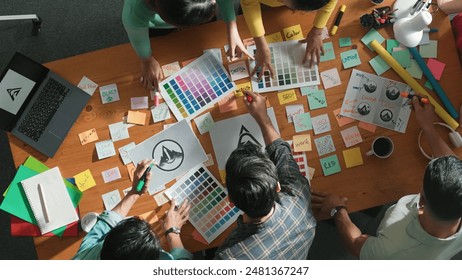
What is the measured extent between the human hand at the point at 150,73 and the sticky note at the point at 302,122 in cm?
56

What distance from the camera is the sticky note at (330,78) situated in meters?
1.60

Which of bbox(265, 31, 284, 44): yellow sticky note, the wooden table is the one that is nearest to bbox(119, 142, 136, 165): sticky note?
the wooden table

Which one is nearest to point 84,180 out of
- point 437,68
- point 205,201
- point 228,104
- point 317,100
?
point 205,201

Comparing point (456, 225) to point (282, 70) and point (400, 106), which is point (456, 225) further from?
point (282, 70)

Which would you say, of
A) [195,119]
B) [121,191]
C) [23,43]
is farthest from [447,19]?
[23,43]

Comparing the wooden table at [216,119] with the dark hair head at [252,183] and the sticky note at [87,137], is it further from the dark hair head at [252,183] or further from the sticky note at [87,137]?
the dark hair head at [252,183]

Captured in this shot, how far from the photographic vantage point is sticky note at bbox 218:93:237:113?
159 cm

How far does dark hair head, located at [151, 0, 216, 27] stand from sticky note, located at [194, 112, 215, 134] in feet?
1.33

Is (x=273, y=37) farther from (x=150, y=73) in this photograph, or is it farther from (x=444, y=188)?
(x=444, y=188)

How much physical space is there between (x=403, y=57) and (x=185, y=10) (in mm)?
914

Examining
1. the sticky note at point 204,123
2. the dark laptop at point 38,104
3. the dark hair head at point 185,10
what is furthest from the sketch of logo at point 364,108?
the dark laptop at point 38,104

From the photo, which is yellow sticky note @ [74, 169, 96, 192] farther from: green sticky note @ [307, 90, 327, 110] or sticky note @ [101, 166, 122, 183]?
green sticky note @ [307, 90, 327, 110]

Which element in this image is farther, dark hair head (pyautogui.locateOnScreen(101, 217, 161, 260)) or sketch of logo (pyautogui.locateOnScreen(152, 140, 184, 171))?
sketch of logo (pyautogui.locateOnScreen(152, 140, 184, 171))
